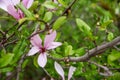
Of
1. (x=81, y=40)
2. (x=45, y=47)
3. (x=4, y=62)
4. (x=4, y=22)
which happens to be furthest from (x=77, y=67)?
(x=4, y=22)

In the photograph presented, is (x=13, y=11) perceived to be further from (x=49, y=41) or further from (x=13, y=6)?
(x=49, y=41)

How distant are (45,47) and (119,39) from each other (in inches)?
12.5

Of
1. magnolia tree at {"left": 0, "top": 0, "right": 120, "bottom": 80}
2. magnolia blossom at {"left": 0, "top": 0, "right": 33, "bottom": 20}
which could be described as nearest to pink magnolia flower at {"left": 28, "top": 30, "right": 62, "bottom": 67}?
magnolia tree at {"left": 0, "top": 0, "right": 120, "bottom": 80}

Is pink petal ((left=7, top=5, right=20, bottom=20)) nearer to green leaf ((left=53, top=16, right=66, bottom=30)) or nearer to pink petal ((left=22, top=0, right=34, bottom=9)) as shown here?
pink petal ((left=22, top=0, right=34, bottom=9))

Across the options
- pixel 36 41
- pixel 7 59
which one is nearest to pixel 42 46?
pixel 36 41

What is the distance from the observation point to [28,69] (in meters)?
2.82

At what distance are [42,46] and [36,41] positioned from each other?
0.13 ft

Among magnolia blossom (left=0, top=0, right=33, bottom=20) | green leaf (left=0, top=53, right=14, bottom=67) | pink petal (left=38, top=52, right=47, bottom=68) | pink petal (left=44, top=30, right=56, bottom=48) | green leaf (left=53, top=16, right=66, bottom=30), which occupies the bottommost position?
pink petal (left=38, top=52, right=47, bottom=68)

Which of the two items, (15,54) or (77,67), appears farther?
(77,67)

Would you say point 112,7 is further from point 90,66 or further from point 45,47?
point 45,47

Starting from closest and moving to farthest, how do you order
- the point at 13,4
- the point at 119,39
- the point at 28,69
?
the point at 119,39, the point at 13,4, the point at 28,69

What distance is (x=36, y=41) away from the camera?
1264 mm

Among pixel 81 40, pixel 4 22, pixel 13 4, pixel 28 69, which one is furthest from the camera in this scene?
pixel 4 22

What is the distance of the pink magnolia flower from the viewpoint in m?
1.25
